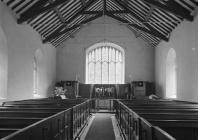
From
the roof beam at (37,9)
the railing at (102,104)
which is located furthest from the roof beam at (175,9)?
the railing at (102,104)

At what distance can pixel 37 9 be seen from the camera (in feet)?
30.6

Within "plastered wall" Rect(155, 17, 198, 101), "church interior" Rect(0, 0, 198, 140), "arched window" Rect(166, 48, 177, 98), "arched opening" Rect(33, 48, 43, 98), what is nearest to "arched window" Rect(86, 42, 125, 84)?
"church interior" Rect(0, 0, 198, 140)

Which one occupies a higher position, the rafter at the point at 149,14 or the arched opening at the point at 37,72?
the rafter at the point at 149,14

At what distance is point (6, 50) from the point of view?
29.7 feet

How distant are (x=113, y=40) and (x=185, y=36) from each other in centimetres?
691

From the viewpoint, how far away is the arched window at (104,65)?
16.8 metres

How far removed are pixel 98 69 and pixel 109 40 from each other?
198 cm

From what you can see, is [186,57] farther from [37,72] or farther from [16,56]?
[37,72]

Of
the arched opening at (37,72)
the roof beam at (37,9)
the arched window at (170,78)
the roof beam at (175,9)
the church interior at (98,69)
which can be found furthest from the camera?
the arched opening at (37,72)

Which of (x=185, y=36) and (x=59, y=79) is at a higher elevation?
(x=185, y=36)

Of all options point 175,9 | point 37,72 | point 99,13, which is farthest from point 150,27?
point 37,72

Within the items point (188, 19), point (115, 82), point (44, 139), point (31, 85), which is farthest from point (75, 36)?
point (44, 139)

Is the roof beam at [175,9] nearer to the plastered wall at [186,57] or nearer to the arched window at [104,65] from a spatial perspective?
the plastered wall at [186,57]

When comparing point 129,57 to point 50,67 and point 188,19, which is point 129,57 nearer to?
point 50,67
